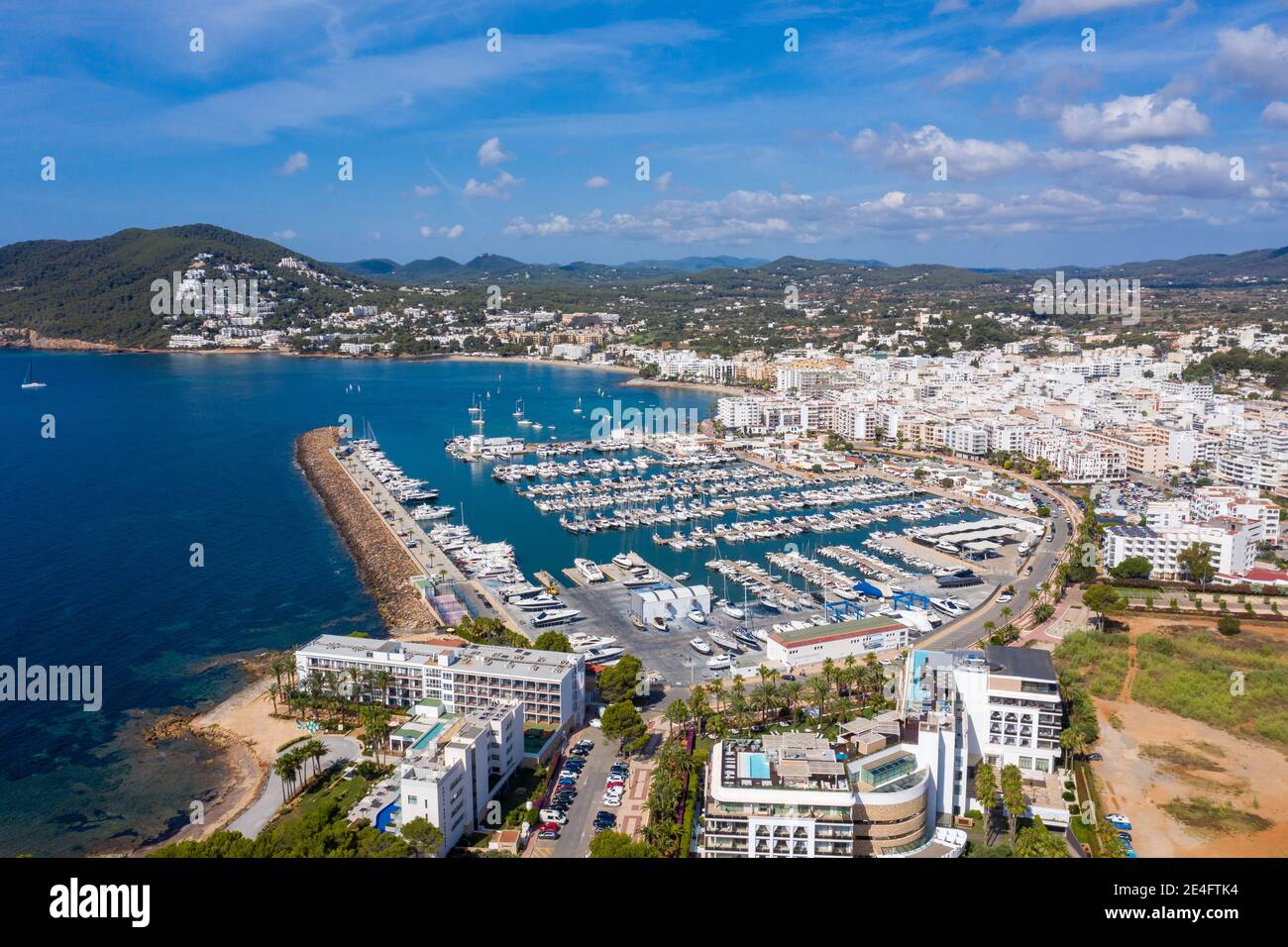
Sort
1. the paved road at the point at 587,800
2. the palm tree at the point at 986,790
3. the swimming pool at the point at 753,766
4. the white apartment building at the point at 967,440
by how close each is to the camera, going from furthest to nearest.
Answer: the white apartment building at the point at 967,440
the palm tree at the point at 986,790
the paved road at the point at 587,800
the swimming pool at the point at 753,766

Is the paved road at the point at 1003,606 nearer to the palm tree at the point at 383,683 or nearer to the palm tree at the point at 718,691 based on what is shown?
the palm tree at the point at 718,691

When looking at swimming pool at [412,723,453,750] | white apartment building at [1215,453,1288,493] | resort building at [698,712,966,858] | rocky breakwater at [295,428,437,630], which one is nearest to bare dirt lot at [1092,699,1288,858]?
resort building at [698,712,966,858]

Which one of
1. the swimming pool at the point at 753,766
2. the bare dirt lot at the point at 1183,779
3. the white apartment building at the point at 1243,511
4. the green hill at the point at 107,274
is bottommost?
the bare dirt lot at the point at 1183,779

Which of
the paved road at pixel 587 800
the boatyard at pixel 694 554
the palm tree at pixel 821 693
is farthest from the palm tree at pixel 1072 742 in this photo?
the paved road at pixel 587 800

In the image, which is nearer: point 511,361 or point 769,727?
point 769,727

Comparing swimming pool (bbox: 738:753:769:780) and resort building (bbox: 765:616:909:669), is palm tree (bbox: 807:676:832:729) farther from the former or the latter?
swimming pool (bbox: 738:753:769:780)
